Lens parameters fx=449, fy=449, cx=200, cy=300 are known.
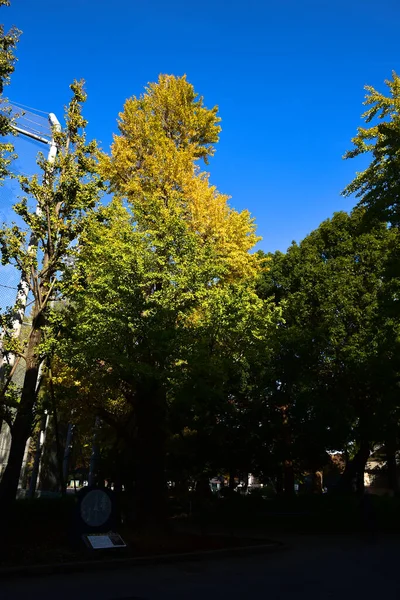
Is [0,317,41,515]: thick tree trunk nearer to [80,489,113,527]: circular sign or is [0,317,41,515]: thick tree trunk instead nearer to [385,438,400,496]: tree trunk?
[80,489,113,527]: circular sign

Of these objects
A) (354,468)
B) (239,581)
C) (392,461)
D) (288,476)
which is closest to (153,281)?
(239,581)

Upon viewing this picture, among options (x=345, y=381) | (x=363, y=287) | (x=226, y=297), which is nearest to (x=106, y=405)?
(x=226, y=297)

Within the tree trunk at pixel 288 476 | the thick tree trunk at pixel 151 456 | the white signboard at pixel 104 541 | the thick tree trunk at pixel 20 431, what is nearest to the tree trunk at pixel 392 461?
the tree trunk at pixel 288 476

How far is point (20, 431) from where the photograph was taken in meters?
10.2

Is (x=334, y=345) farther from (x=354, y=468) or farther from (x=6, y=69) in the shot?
(x=6, y=69)

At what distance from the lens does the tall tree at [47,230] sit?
10.8m

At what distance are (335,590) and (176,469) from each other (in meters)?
13.5

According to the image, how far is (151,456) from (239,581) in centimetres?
536

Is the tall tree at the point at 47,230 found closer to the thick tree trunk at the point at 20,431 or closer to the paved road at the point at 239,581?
the thick tree trunk at the point at 20,431

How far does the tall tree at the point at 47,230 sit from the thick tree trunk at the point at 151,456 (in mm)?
3157

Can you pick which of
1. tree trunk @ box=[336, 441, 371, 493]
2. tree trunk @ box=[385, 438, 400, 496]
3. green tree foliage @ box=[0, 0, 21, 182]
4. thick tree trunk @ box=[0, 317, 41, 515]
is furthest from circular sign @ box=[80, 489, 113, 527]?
tree trunk @ box=[385, 438, 400, 496]

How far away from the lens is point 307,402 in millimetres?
19016

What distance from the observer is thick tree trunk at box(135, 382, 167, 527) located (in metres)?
12.3

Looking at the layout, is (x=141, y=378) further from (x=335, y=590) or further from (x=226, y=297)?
(x=335, y=590)
